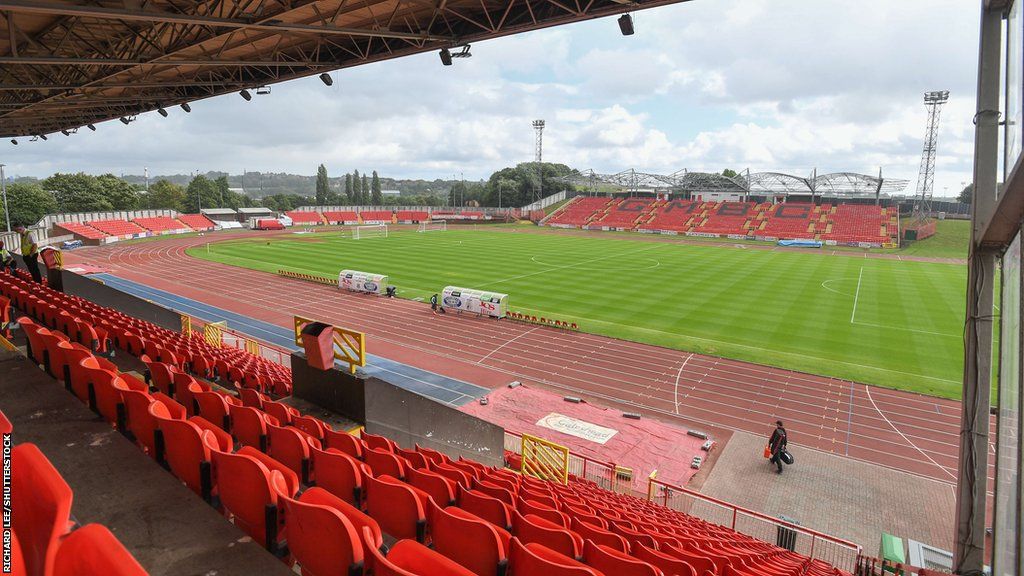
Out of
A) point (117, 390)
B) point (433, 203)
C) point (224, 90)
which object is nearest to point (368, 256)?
point (224, 90)

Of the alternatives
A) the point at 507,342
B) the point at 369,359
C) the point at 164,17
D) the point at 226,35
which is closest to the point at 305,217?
the point at 507,342

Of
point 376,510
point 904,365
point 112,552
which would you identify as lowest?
point 904,365

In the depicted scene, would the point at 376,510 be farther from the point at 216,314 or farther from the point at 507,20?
the point at 216,314

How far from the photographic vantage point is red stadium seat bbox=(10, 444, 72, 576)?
186 cm

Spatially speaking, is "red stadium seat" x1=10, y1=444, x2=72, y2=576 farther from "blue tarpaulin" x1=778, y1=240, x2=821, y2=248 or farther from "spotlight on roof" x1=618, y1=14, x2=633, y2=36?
"blue tarpaulin" x1=778, y1=240, x2=821, y2=248

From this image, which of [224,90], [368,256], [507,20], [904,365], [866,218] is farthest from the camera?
[866,218]

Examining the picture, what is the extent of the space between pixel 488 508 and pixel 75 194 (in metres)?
103

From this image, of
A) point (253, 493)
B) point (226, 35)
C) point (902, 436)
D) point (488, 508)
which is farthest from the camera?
point (902, 436)

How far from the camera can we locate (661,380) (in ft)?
62.9

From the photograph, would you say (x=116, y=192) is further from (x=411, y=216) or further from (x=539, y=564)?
(x=539, y=564)

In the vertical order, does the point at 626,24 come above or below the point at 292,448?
above

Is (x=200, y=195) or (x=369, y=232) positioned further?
(x=200, y=195)

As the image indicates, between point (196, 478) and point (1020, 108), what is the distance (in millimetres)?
7541

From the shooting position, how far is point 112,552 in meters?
1.63
